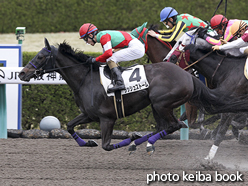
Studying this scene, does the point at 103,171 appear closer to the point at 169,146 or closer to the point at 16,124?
the point at 169,146

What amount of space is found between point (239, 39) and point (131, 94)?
1.54 m

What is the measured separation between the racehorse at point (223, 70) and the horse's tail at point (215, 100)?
4.0 inches

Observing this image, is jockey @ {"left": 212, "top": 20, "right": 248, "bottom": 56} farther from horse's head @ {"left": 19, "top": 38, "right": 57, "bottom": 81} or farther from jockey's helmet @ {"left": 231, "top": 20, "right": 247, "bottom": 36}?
horse's head @ {"left": 19, "top": 38, "right": 57, "bottom": 81}

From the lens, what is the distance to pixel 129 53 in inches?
215

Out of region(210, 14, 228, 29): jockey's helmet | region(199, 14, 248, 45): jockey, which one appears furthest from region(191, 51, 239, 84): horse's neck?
region(210, 14, 228, 29): jockey's helmet

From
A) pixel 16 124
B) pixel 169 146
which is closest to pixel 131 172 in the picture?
pixel 169 146

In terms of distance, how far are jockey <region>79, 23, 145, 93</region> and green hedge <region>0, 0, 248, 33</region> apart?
7.72 metres

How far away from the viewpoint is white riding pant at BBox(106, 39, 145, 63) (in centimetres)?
540

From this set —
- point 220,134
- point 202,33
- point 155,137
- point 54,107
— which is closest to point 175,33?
point 202,33

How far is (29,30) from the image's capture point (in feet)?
45.6

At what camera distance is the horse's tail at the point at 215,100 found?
17.5 ft

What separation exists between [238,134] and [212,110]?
5.54 ft

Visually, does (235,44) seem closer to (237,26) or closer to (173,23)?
(237,26)

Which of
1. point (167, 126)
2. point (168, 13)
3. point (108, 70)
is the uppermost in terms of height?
point (168, 13)
